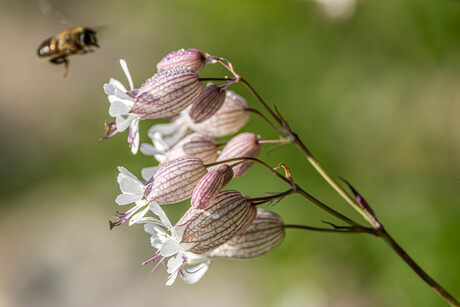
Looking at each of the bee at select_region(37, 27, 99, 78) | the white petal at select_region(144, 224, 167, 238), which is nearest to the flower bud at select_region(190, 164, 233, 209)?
the white petal at select_region(144, 224, 167, 238)

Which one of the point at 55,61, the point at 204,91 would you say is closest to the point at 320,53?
the point at 55,61

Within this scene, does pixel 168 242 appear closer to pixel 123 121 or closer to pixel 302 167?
pixel 123 121

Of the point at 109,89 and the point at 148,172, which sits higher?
the point at 109,89

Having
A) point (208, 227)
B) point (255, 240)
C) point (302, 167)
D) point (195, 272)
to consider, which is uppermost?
point (208, 227)

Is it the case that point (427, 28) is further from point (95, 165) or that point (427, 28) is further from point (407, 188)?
point (95, 165)

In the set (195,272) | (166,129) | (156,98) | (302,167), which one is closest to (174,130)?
(166,129)
